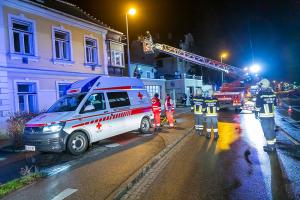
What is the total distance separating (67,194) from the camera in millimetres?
4863

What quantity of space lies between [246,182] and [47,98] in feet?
41.1

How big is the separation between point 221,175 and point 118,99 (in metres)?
5.39

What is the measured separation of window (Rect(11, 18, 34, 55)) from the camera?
44.0ft

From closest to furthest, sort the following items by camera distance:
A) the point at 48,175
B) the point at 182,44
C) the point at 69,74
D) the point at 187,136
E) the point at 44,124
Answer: the point at 48,175 → the point at 44,124 → the point at 187,136 → the point at 69,74 → the point at 182,44

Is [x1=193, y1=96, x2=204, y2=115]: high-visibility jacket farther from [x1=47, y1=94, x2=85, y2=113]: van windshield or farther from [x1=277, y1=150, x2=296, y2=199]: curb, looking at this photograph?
[x1=277, y1=150, x2=296, y2=199]: curb

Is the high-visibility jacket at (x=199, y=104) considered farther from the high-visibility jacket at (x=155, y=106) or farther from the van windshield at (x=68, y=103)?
the van windshield at (x=68, y=103)

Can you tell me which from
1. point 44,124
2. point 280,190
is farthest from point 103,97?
point 280,190

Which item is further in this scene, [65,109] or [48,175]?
[65,109]

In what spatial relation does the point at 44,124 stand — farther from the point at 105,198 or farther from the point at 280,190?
the point at 280,190

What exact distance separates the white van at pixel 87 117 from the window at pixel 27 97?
544 cm

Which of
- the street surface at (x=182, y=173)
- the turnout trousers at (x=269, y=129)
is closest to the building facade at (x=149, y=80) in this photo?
the street surface at (x=182, y=173)

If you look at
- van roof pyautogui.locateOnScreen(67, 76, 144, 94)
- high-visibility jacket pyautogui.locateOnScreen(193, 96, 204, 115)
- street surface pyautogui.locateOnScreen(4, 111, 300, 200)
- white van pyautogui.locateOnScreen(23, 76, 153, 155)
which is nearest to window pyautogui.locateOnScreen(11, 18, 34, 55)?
van roof pyautogui.locateOnScreen(67, 76, 144, 94)

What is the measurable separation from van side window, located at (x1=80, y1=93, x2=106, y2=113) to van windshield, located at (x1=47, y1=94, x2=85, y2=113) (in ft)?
0.85

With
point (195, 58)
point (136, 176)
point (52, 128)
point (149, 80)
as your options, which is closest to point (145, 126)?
point (52, 128)
